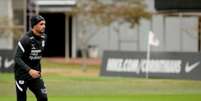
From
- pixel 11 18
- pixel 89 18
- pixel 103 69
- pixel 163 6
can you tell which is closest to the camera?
pixel 103 69

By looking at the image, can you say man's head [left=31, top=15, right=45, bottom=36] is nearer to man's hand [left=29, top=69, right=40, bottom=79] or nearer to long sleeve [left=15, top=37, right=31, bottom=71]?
long sleeve [left=15, top=37, right=31, bottom=71]

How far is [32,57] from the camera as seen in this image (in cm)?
1327

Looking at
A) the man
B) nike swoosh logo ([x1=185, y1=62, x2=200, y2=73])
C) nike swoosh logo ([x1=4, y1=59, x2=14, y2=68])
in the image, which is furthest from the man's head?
nike swoosh logo ([x1=4, y1=59, x2=14, y2=68])

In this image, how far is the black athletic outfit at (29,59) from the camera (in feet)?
43.3

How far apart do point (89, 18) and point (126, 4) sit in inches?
128

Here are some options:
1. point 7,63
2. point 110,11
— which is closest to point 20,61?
point 7,63

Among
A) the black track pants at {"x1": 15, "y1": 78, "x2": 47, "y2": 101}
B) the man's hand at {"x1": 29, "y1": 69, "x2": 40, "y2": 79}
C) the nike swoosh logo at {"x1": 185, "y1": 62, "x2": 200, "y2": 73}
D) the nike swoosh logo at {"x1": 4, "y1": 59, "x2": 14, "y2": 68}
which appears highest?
the man's hand at {"x1": 29, "y1": 69, "x2": 40, "y2": 79}

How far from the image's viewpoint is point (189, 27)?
162 feet

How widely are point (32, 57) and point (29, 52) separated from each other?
0.11 meters

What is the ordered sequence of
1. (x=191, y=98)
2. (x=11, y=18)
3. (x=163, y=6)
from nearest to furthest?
(x=191, y=98) → (x=163, y=6) → (x=11, y=18)

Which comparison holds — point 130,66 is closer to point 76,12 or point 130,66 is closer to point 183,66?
point 183,66

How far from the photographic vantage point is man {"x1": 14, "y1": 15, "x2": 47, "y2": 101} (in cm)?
1309

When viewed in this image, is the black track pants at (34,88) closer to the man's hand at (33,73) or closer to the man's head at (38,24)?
the man's hand at (33,73)

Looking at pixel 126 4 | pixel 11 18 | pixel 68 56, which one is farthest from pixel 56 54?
pixel 126 4
